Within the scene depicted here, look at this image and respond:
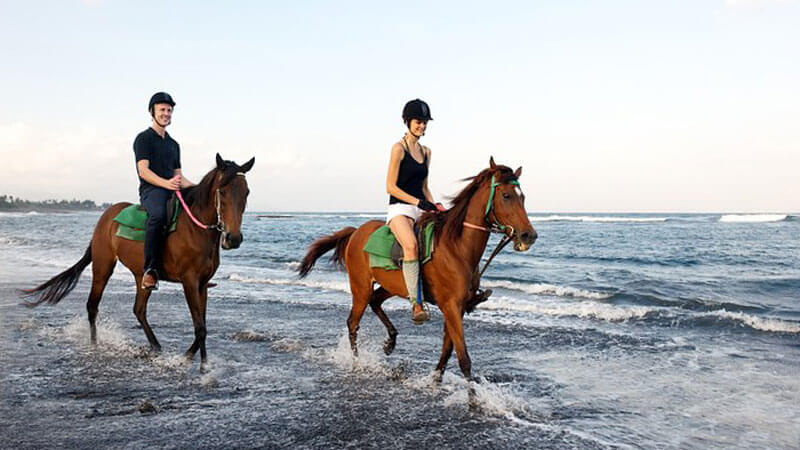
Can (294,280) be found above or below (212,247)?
below

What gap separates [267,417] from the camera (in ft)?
Answer: 14.2

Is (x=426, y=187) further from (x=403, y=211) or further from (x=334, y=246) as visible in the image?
(x=334, y=246)

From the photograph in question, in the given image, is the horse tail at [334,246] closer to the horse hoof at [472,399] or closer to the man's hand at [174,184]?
the man's hand at [174,184]

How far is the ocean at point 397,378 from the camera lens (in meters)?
4.07

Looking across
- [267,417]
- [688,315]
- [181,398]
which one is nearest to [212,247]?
[181,398]

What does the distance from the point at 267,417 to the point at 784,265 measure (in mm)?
22194

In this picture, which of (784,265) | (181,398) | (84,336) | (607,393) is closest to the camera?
(181,398)

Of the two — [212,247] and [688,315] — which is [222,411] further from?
[688,315]

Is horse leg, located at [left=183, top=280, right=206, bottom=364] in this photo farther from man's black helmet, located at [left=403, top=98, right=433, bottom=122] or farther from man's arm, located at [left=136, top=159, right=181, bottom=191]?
man's black helmet, located at [left=403, top=98, right=433, bottom=122]

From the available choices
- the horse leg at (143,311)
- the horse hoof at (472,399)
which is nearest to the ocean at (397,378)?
the horse hoof at (472,399)

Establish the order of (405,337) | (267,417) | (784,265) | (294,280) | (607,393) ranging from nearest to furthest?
(267,417), (607,393), (405,337), (294,280), (784,265)

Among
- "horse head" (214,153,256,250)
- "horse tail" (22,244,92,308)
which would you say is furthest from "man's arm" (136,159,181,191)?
"horse tail" (22,244,92,308)

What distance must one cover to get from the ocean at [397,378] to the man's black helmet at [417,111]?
8.77ft

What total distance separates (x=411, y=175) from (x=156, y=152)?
10.1 ft
